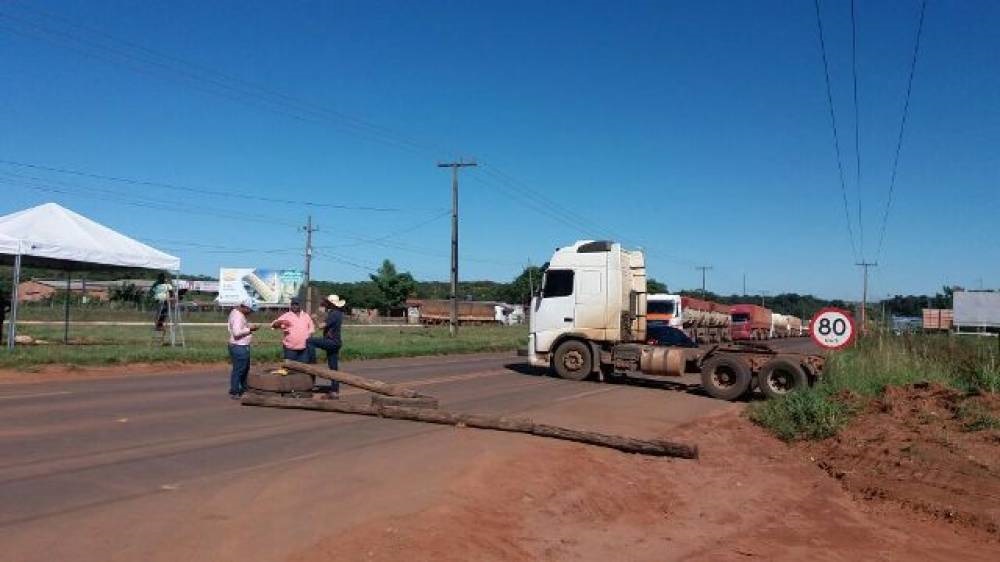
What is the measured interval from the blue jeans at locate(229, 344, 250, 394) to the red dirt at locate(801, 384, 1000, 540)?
8583 millimetres

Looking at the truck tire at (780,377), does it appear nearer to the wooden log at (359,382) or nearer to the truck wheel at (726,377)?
the truck wheel at (726,377)

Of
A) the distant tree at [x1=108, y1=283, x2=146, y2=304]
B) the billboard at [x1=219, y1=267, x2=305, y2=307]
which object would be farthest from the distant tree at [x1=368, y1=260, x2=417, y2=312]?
the distant tree at [x1=108, y1=283, x2=146, y2=304]

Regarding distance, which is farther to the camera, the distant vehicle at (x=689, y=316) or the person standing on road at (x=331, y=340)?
the distant vehicle at (x=689, y=316)

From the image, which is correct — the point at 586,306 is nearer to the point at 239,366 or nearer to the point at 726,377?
the point at 726,377

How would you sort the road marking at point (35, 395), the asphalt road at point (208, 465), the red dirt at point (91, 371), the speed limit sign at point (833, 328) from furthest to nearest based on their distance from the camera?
the red dirt at point (91, 371) < the road marking at point (35, 395) < the speed limit sign at point (833, 328) < the asphalt road at point (208, 465)

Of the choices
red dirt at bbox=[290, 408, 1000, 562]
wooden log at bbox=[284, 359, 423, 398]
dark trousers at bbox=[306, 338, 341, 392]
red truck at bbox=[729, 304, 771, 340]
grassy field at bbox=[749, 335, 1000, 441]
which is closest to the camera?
red dirt at bbox=[290, 408, 1000, 562]

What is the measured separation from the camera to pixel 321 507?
6750 millimetres

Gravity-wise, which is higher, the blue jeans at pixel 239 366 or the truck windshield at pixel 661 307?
the truck windshield at pixel 661 307

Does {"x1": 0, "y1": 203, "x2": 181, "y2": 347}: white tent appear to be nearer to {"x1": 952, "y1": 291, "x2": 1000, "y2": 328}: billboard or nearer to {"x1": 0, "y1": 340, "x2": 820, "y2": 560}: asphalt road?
{"x1": 0, "y1": 340, "x2": 820, "y2": 560}: asphalt road

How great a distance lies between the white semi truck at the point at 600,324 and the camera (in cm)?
1956

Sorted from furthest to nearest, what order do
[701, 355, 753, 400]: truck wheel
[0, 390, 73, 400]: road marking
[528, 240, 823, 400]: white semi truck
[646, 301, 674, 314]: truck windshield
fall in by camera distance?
1. [646, 301, 674, 314]: truck windshield
2. [528, 240, 823, 400]: white semi truck
3. [701, 355, 753, 400]: truck wheel
4. [0, 390, 73, 400]: road marking

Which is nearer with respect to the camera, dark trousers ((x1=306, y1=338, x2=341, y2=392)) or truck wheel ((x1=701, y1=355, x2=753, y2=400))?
dark trousers ((x1=306, y1=338, x2=341, y2=392))

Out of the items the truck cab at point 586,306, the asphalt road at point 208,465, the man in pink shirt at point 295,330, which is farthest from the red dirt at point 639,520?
the truck cab at point 586,306

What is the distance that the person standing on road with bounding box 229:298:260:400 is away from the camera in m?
13.5
